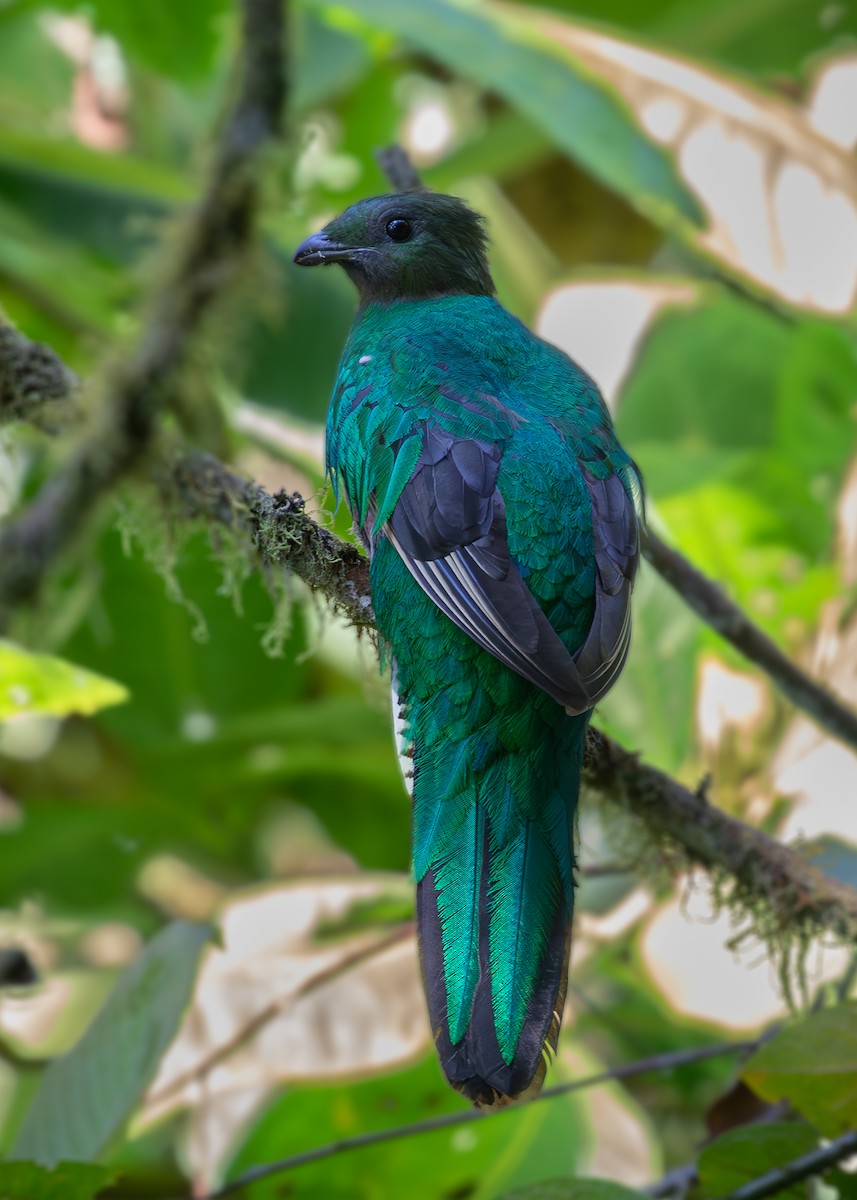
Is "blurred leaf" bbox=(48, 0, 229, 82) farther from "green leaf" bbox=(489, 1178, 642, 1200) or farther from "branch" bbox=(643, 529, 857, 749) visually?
"green leaf" bbox=(489, 1178, 642, 1200)

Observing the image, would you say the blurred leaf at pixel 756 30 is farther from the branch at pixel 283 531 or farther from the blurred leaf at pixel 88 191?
the branch at pixel 283 531

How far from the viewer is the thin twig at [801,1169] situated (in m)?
2.31

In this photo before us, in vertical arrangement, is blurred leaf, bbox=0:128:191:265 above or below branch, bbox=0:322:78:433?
above

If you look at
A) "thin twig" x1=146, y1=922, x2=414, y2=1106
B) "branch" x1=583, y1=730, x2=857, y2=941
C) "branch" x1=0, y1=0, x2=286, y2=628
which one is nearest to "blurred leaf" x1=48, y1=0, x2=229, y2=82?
"branch" x1=0, y1=0, x2=286, y2=628

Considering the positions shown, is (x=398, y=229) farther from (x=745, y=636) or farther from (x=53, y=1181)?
(x=53, y=1181)

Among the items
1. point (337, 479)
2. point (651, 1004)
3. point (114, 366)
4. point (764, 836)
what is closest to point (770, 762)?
point (651, 1004)

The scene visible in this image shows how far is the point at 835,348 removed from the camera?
4.15 metres

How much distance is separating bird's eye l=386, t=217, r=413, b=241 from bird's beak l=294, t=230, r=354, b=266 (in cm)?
9

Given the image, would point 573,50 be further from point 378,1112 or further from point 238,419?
point 378,1112

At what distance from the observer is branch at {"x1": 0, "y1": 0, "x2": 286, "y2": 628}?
10.1ft

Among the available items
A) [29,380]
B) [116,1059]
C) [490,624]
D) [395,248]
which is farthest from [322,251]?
[116,1059]

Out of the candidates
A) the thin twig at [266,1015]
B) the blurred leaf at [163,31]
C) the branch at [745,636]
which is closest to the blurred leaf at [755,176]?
the blurred leaf at [163,31]

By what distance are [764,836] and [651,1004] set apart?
1.15 metres

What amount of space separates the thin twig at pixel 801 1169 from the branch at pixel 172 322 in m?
1.69
